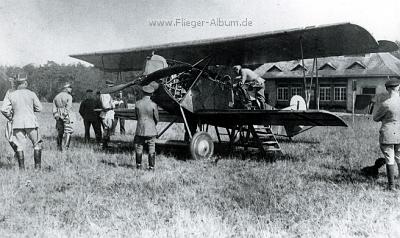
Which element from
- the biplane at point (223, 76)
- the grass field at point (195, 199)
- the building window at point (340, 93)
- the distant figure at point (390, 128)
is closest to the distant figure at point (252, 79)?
the biplane at point (223, 76)

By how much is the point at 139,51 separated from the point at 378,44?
6791 mm

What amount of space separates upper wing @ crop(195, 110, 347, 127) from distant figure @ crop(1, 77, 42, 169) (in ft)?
13.8

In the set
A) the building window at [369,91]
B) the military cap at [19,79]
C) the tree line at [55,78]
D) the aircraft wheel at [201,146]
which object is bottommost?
the aircraft wheel at [201,146]

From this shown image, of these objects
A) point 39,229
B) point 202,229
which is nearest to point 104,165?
point 39,229

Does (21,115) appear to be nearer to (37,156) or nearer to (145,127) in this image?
(37,156)

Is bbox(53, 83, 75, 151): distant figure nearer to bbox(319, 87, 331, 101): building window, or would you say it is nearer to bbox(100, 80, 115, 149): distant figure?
bbox(100, 80, 115, 149): distant figure

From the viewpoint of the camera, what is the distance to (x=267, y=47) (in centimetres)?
Answer: 1031

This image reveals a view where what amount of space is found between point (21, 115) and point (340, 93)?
37.2 meters

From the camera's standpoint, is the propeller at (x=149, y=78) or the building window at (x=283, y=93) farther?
the building window at (x=283, y=93)

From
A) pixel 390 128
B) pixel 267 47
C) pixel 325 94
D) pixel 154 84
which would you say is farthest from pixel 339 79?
pixel 390 128

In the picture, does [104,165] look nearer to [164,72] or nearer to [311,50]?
[164,72]

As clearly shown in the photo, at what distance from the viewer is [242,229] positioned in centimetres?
448

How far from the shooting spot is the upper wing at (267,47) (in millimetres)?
8377

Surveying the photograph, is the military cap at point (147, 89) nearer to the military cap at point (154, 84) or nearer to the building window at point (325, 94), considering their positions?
the military cap at point (154, 84)
